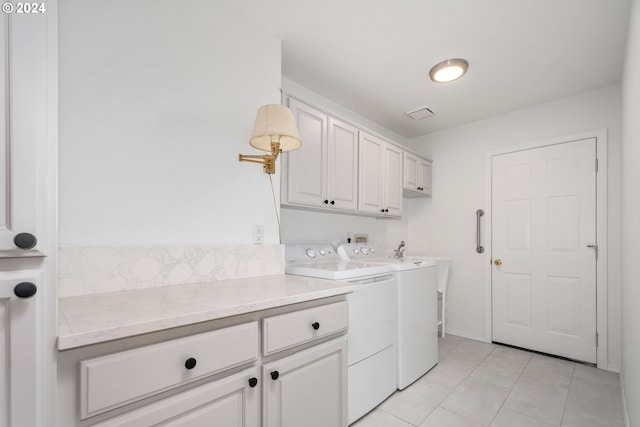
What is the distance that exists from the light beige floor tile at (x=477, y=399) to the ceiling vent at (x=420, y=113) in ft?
8.33

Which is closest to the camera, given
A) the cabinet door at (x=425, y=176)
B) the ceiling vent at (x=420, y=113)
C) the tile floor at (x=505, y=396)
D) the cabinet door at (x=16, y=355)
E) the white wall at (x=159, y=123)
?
the cabinet door at (x=16, y=355)

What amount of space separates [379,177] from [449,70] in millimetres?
1039

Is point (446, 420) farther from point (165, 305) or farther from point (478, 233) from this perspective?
point (478, 233)

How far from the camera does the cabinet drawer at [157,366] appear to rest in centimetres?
71

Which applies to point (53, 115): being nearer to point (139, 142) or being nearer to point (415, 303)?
point (139, 142)

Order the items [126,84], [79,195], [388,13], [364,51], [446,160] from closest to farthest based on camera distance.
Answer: [79,195], [126,84], [388,13], [364,51], [446,160]

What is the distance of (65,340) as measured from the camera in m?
0.67

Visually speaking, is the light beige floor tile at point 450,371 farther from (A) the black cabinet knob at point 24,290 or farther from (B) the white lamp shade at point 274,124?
(A) the black cabinet knob at point 24,290

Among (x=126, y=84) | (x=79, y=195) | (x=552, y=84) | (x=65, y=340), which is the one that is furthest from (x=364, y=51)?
(x=65, y=340)

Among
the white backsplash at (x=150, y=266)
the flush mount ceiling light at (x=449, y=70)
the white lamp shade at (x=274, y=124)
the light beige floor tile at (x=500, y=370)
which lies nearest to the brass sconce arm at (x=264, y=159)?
the white lamp shade at (x=274, y=124)

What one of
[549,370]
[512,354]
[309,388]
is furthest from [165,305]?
[512,354]

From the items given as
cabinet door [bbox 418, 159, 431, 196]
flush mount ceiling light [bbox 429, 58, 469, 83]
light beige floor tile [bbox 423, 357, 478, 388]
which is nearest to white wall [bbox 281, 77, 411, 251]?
cabinet door [bbox 418, 159, 431, 196]

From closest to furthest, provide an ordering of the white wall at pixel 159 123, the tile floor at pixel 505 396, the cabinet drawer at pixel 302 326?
the cabinet drawer at pixel 302 326, the white wall at pixel 159 123, the tile floor at pixel 505 396

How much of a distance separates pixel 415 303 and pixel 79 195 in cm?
222
